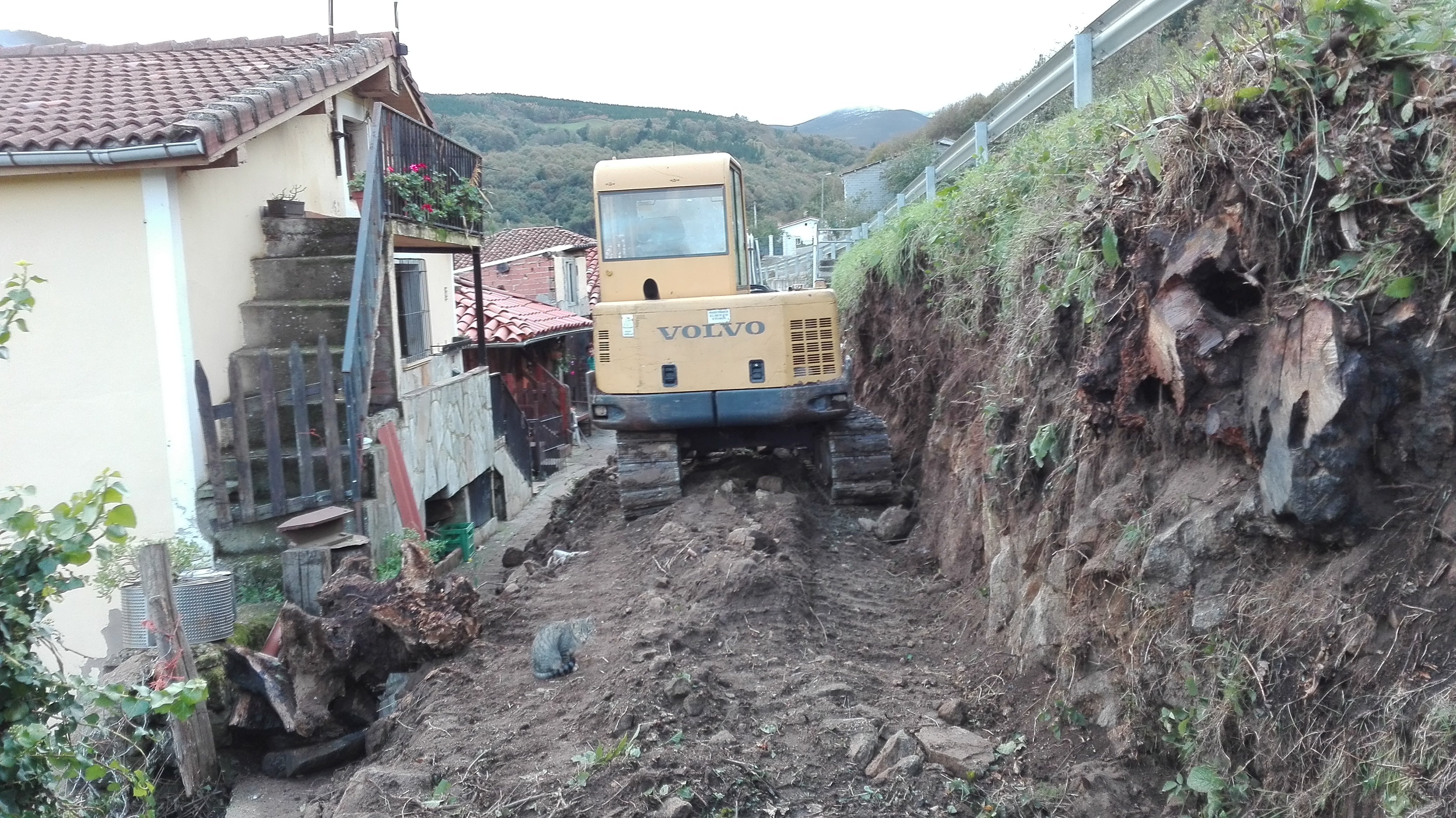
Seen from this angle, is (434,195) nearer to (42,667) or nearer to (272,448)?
(272,448)

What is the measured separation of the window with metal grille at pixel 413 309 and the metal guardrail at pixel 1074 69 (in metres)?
6.83

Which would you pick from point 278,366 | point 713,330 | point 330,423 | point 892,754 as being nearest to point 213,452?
point 330,423

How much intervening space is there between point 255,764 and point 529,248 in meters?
26.0

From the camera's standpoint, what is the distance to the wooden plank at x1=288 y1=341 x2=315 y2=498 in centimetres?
799

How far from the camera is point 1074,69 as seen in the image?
709cm

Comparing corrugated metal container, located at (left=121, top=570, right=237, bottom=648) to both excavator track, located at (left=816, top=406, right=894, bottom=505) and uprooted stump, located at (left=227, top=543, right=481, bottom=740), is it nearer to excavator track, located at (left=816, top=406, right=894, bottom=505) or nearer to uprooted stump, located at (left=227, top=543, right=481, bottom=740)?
uprooted stump, located at (left=227, top=543, right=481, bottom=740)

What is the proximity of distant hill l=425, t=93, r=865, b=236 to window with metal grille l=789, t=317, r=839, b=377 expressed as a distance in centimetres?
3188

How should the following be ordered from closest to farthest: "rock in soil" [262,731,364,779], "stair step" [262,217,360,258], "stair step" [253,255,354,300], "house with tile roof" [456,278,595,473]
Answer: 1. "rock in soil" [262,731,364,779]
2. "stair step" [253,255,354,300]
3. "stair step" [262,217,360,258]
4. "house with tile roof" [456,278,595,473]

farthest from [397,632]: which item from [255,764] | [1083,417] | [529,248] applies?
[529,248]

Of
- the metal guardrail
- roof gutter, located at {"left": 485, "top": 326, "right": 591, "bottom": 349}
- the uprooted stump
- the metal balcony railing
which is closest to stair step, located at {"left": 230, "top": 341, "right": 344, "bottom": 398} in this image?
the metal balcony railing

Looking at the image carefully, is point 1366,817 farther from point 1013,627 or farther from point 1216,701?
point 1013,627

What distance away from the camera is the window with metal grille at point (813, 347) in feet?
27.9

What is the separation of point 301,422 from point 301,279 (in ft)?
7.04

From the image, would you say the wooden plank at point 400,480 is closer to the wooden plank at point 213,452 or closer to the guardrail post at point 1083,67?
the wooden plank at point 213,452
